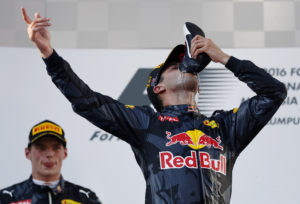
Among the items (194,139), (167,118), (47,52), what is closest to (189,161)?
(194,139)

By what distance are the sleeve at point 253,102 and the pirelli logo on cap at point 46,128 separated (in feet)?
3.74

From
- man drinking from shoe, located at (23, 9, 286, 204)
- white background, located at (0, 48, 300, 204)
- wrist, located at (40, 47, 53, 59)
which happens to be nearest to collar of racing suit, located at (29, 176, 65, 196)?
white background, located at (0, 48, 300, 204)

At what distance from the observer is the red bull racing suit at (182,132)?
1795mm

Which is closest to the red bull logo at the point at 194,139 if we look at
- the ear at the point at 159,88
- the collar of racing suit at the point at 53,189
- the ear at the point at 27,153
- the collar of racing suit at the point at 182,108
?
the collar of racing suit at the point at 182,108

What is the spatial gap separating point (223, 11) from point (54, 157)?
138cm

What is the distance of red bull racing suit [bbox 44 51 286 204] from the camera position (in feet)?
5.89

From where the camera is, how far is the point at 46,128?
109 inches

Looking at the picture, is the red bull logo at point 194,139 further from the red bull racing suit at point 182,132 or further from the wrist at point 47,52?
the wrist at point 47,52

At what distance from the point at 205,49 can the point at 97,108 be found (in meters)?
0.46

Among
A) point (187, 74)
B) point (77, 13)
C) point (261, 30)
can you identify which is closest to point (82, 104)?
point (187, 74)

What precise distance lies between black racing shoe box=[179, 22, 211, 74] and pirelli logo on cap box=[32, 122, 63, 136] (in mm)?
1063

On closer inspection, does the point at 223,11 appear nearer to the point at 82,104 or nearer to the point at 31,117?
the point at 31,117

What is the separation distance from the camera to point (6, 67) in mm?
2955

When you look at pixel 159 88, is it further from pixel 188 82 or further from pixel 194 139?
pixel 194 139
